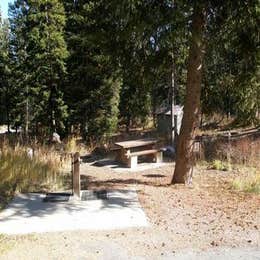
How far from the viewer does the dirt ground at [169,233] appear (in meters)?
5.69

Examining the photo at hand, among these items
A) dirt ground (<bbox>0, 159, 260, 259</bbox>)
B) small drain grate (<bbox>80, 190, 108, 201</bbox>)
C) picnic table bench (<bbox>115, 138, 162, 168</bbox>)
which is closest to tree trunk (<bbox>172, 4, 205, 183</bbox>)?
dirt ground (<bbox>0, 159, 260, 259</bbox>)

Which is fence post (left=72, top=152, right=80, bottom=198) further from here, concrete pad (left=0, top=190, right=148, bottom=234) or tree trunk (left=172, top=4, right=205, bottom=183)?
tree trunk (left=172, top=4, right=205, bottom=183)

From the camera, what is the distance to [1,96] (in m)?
31.7

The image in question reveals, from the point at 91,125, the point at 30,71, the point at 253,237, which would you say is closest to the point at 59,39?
the point at 30,71

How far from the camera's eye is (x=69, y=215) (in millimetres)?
7219

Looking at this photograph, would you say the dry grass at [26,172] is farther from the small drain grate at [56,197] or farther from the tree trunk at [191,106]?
the tree trunk at [191,106]

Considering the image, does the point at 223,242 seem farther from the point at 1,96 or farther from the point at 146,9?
the point at 1,96

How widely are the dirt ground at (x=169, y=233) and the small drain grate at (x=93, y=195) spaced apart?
2.04 ft

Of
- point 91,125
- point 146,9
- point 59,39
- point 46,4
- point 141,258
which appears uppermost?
point 46,4

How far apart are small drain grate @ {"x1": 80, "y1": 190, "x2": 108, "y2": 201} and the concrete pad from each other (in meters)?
0.16

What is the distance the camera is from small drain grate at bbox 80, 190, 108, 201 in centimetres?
828

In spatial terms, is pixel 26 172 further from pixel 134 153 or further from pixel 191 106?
pixel 134 153

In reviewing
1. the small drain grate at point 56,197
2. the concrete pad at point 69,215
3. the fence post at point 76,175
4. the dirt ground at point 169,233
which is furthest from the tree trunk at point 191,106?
the small drain grate at point 56,197

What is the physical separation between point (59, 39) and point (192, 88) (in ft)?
42.2
